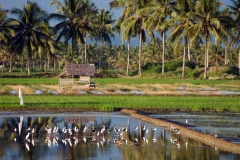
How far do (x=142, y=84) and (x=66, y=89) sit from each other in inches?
320

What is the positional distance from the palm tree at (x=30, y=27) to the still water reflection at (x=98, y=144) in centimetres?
3494

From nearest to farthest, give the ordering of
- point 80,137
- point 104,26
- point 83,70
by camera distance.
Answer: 1. point 80,137
2. point 83,70
3. point 104,26

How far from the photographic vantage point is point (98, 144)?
15062mm

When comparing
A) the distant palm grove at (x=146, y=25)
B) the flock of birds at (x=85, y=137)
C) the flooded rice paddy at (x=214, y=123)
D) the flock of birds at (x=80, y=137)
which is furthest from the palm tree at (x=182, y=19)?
the flock of birds at (x=80, y=137)

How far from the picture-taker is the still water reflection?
1316 centimetres

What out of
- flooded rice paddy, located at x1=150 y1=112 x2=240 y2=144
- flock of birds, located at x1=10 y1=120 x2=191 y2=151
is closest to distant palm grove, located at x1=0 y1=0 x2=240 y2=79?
flooded rice paddy, located at x1=150 y1=112 x2=240 y2=144

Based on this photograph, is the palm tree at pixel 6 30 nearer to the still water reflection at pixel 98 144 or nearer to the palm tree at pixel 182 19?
the palm tree at pixel 182 19

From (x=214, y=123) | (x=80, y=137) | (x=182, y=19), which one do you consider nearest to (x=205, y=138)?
(x=80, y=137)

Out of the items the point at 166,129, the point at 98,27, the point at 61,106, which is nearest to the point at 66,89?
the point at 61,106

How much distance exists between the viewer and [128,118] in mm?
22859

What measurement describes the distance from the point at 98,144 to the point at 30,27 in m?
41.8

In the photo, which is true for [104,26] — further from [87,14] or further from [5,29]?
[5,29]

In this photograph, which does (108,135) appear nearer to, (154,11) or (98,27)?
(154,11)

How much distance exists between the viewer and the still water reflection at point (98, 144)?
13156 mm
